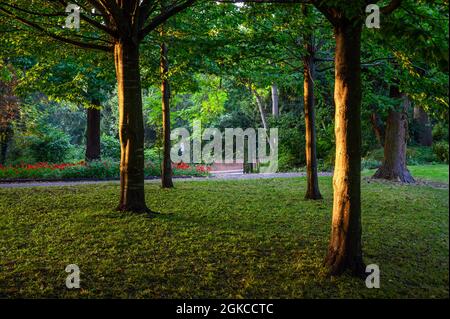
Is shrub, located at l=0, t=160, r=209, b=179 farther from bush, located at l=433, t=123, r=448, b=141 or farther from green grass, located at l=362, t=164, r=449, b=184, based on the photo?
bush, located at l=433, t=123, r=448, b=141

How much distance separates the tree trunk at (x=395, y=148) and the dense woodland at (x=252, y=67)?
0.15 ft

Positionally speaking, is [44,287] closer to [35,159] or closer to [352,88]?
[352,88]

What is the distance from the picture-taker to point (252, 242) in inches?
254

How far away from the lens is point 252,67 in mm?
10633

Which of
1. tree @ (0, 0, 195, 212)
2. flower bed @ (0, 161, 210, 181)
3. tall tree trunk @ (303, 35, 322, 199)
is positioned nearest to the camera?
tree @ (0, 0, 195, 212)

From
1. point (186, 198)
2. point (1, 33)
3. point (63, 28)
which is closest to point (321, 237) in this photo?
point (186, 198)

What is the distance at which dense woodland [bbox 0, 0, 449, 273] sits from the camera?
185 inches

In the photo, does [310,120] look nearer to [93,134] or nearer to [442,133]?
[442,133]

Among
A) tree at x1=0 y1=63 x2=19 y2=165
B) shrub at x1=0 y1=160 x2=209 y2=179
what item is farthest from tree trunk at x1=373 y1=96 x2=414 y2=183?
tree at x1=0 y1=63 x2=19 y2=165

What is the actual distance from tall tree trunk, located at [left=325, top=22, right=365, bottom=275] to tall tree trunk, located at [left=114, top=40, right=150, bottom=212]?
15.1 ft

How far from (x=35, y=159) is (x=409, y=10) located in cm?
2052

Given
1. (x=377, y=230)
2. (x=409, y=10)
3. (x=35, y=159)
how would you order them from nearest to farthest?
(x=409, y=10) < (x=377, y=230) < (x=35, y=159)

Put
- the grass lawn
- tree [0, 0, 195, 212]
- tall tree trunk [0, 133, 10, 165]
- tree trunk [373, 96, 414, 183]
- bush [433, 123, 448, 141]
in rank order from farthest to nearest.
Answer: tall tree trunk [0, 133, 10, 165] → tree trunk [373, 96, 414, 183] → tree [0, 0, 195, 212] → the grass lawn → bush [433, 123, 448, 141]

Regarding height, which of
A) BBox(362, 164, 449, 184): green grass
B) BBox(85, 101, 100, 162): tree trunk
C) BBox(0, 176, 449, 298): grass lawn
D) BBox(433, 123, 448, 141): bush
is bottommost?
BBox(0, 176, 449, 298): grass lawn
